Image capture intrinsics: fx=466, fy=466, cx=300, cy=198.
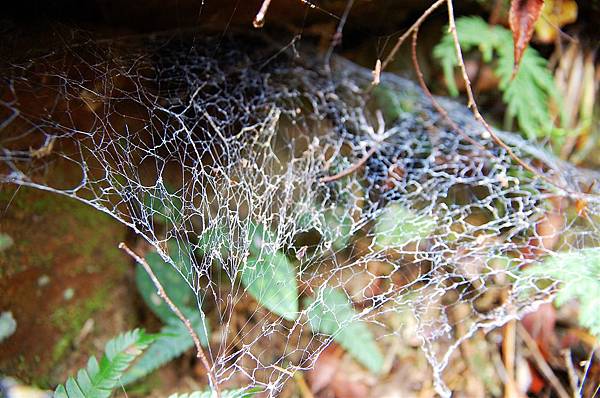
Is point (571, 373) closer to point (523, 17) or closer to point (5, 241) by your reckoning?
point (523, 17)

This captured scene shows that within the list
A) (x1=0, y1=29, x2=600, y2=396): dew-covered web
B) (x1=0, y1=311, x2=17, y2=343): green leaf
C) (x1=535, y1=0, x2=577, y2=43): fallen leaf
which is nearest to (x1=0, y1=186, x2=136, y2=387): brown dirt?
(x1=0, y1=311, x2=17, y2=343): green leaf

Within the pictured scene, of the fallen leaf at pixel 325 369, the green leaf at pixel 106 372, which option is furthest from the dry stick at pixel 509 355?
the green leaf at pixel 106 372

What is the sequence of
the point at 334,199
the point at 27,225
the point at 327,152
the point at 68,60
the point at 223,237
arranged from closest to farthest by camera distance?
the point at 68,60 < the point at 223,237 < the point at 27,225 < the point at 334,199 < the point at 327,152

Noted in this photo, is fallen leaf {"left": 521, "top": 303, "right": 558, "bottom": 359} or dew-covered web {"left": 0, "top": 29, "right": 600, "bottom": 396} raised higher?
dew-covered web {"left": 0, "top": 29, "right": 600, "bottom": 396}

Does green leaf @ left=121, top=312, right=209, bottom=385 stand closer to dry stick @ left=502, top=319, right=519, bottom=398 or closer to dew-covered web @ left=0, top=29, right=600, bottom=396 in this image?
dew-covered web @ left=0, top=29, right=600, bottom=396

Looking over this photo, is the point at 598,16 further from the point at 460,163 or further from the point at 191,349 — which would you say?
the point at 191,349

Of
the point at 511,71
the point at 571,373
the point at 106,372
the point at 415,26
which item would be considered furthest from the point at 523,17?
the point at 106,372

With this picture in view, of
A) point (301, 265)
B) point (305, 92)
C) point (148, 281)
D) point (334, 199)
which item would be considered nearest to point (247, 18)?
point (305, 92)
